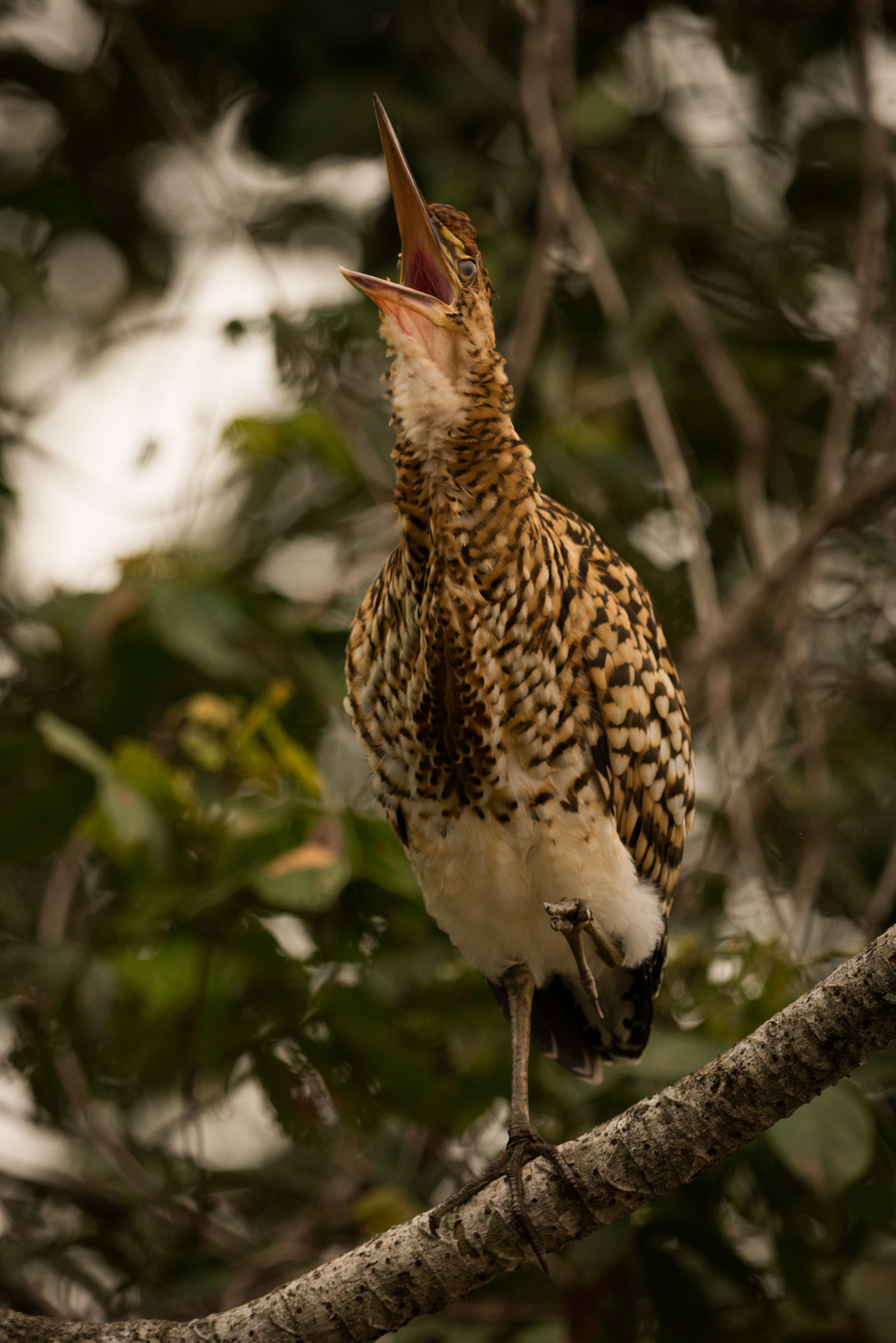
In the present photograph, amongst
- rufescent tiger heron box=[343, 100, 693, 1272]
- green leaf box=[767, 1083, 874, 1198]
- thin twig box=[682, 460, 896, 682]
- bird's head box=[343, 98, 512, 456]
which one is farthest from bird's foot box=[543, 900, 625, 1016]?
thin twig box=[682, 460, 896, 682]

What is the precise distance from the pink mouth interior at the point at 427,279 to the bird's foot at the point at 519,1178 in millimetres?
1383

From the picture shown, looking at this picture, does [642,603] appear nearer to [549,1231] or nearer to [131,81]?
[549,1231]

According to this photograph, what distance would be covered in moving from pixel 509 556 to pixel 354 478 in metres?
1.73

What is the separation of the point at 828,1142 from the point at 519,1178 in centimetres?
56

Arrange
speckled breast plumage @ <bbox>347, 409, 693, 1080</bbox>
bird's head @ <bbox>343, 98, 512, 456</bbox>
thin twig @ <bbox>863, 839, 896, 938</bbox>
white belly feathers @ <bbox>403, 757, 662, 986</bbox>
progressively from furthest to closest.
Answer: thin twig @ <bbox>863, 839, 896, 938</bbox> → white belly feathers @ <bbox>403, 757, 662, 986</bbox> → speckled breast plumage @ <bbox>347, 409, 693, 1080</bbox> → bird's head @ <bbox>343, 98, 512, 456</bbox>

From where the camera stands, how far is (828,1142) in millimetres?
2359

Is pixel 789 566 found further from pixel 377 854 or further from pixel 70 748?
pixel 70 748

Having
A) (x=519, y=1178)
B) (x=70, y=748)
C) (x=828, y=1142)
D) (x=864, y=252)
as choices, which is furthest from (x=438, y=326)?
(x=864, y=252)

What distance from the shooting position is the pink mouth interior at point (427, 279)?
87.2 inches

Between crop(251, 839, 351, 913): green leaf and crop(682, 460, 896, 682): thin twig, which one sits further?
crop(682, 460, 896, 682): thin twig

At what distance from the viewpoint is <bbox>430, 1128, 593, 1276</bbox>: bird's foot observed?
6.95 ft

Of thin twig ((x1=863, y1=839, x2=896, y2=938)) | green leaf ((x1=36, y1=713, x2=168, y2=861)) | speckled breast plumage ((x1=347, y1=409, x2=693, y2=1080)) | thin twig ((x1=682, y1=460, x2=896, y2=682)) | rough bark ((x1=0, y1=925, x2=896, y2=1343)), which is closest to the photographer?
rough bark ((x1=0, y1=925, x2=896, y2=1343))

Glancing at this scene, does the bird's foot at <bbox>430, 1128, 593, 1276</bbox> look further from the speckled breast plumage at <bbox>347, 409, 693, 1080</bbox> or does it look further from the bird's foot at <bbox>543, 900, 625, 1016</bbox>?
the speckled breast plumage at <bbox>347, 409, 693, 1080</bbox>

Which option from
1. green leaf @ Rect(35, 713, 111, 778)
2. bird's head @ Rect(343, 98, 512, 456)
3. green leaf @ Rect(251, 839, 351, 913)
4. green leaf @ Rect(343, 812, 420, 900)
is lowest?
green leaf @ Rect(343, 812, 420, 900)
